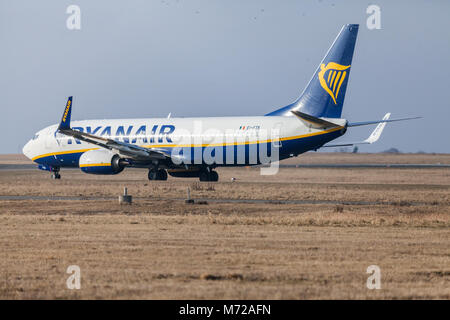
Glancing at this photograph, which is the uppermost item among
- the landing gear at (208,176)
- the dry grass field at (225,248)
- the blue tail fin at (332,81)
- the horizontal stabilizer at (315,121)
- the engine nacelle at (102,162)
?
the blue tail fin at (332,81)

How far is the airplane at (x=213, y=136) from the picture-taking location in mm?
48656

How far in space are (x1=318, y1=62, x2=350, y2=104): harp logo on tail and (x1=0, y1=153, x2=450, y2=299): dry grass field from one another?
8237 mm

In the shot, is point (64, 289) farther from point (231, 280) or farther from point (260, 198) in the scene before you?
point (260, 198)

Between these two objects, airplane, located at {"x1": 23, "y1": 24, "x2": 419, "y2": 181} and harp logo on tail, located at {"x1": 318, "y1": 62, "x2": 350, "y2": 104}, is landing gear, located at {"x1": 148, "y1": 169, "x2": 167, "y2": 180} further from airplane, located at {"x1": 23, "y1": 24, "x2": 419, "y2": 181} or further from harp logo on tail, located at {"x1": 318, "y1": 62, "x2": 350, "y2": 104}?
harp logo on tail, located at {"x1": 318, "y1": 62, "x2": 350, "y2": 104}

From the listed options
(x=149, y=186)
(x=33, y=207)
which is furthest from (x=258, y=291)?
(x=149, y=186)

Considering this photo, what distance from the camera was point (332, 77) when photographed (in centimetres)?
4900

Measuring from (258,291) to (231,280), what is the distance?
4.62 feet

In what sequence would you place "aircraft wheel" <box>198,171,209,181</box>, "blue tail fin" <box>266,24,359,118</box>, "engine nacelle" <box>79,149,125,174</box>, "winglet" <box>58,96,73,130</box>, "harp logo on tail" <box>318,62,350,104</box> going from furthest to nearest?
"aircraft wheel" <box>198,171,209,181</box> → "engine nacelle" <box>79,149,125,174</box> → "winglet" <box>58,96,73,130</box> → "harp logo on tail" <box>318,62,350,104</box> → "blue tail fin" <box>266,24,359,118</box>

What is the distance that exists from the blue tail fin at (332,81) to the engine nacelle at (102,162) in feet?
42.0

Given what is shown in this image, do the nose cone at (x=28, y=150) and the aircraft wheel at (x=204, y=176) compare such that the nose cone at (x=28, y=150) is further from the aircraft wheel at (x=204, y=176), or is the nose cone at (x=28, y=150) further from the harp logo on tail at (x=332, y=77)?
the harp logo on tail at (x=332, y=77)

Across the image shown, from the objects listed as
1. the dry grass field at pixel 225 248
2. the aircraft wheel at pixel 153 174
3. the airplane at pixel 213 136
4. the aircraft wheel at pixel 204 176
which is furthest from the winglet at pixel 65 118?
the aircraft wheel at pixel 204 176

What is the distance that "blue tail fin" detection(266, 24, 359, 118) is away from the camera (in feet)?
158

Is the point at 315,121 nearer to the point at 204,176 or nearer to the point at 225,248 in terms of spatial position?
the point at 204,176

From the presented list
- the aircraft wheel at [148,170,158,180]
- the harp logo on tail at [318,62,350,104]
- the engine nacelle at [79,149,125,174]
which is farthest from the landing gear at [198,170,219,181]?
the harp logo on tail at [318,62,350,104]
